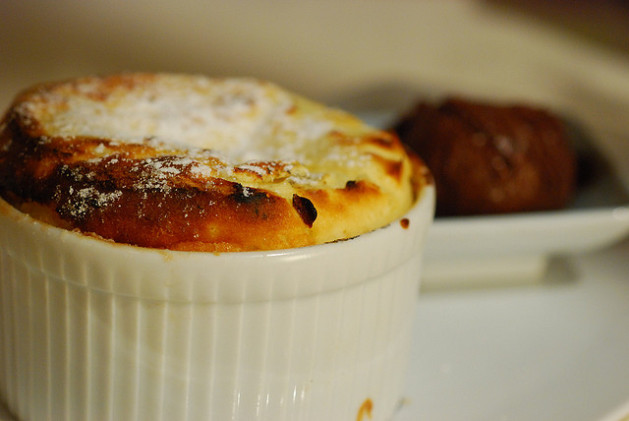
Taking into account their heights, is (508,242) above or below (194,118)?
below

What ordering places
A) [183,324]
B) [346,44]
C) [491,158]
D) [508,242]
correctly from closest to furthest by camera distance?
[183,324] → [508,242] → [491,158] → [346,44]

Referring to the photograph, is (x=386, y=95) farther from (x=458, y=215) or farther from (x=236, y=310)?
(x=236, y=310)

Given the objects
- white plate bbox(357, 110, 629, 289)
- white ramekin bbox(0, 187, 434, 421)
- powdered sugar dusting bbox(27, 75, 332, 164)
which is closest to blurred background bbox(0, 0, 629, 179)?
white plate bbox(357, 110, 629, 289)

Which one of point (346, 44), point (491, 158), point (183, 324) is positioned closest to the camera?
point (183, 324)

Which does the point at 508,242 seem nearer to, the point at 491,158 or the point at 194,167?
the point at 491,158

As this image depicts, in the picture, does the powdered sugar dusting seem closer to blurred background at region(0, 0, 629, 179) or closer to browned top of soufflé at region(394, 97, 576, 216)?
browned top of soufflé at region(394, 97, 576, 216)

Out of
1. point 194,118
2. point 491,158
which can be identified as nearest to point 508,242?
point 491,158
